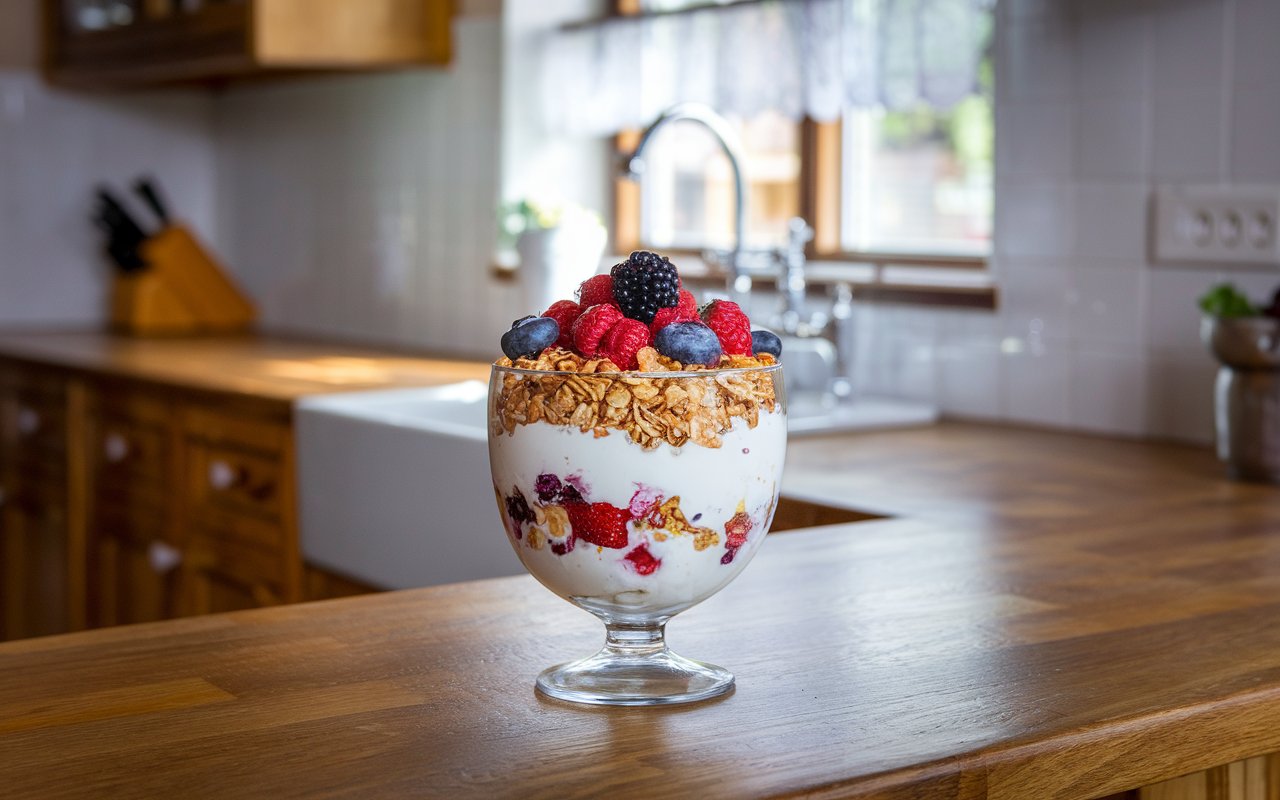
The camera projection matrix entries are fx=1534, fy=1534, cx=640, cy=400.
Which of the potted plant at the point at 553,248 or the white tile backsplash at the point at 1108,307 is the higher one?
the potted plant at the point at 553,248

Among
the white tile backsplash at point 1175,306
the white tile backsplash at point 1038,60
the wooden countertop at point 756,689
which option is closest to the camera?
the wooden countertop at point 756,689

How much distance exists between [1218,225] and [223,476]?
1.54 meters

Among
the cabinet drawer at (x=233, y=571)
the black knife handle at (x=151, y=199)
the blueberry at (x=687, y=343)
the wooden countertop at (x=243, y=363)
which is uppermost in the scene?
the black knife handle at (x=151, y=199)

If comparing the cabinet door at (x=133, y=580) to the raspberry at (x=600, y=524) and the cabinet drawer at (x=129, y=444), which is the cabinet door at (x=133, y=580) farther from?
the raspberry at (x=600, y=524)

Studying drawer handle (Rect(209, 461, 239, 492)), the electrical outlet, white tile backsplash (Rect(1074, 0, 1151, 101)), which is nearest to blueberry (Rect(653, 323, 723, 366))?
the electrical outlet

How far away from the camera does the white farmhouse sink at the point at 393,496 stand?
1.93 m

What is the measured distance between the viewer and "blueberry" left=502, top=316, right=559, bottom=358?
0.87 m

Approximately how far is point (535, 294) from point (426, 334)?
1.99 ft

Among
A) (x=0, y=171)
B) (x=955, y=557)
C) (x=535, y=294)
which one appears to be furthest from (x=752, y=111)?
(x=0, y=171)

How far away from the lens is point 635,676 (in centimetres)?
90

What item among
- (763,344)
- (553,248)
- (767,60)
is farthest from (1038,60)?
(763,344)

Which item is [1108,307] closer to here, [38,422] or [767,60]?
[767,60]

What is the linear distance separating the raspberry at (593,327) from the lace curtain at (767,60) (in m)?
1.53

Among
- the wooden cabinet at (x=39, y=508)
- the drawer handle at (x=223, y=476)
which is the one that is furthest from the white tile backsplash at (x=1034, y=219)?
the wooden cabinet at (x=39, y=508)
